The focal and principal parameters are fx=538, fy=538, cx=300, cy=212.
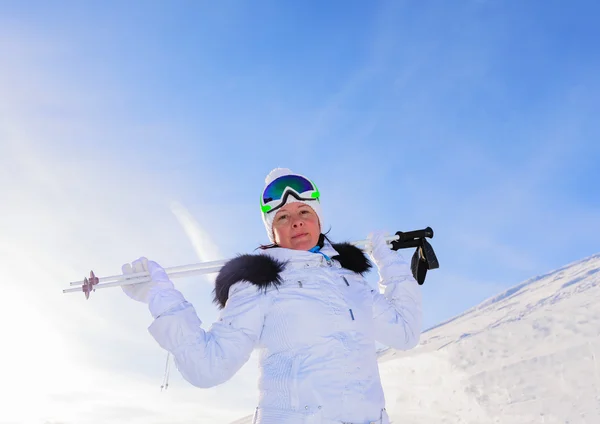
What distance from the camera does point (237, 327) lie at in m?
3.54

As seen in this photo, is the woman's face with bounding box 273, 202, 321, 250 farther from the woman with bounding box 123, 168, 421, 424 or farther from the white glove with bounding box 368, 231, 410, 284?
the white glove with bounding box 368, 231, 410, 284

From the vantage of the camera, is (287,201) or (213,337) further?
(287,201)

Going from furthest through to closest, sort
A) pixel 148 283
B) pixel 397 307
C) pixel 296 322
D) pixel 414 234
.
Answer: pixel 414 234 → pixel 397 307 → pixel 148 283 → pixel 296 322

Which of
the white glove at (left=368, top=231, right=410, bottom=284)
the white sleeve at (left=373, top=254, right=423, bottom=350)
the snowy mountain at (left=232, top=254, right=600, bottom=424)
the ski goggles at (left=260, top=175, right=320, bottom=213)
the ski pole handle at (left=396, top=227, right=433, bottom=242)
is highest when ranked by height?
the snowy mountain at (left=232, top=254, right=600, bottom=424)

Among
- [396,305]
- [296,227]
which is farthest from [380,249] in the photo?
[296,227]

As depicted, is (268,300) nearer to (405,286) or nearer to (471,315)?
(405,286)

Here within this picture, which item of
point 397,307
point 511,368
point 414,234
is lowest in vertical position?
point 397,307

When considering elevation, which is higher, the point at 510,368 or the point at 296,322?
the point at 510,368

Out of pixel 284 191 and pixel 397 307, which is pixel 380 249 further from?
pixel 284 191

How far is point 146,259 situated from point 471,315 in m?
42.7

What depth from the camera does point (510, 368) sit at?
2764 centimetres

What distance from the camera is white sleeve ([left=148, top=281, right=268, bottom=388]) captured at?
10.7 feet

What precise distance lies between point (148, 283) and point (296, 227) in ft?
3.93

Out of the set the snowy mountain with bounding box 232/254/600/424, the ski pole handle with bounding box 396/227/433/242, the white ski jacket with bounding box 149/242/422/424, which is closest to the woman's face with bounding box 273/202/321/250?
the white ski jacket with bounding box 149/242/422/424
